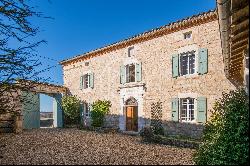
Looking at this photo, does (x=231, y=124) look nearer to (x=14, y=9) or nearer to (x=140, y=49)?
(x=14, y=9)

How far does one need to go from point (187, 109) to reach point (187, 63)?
95.1 inches

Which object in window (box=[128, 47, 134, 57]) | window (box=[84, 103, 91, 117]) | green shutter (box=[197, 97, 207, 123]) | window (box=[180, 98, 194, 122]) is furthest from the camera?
window (box=[84, 103, 91, 117])

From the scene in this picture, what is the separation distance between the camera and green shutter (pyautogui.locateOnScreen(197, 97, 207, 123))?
37.4 feet

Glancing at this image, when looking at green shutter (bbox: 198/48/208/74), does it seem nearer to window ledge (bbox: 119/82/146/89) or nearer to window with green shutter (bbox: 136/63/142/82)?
window ledge (bbox: 119/82/146/89)

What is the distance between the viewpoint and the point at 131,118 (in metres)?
15.7

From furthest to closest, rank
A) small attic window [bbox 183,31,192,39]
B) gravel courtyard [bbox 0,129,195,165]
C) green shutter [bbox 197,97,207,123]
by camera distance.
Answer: small attic window [bbox 183,31,192,39]
green shutter [bbox 197,97,207,123]
gravel courtyard [bbox 0,129,195,165]

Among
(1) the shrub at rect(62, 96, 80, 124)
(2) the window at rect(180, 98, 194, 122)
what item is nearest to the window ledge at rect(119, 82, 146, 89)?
(2) the window at rect(180, 98, 194, 122)

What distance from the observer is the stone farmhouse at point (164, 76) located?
11547 mm

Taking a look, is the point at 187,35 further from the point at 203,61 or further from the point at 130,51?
the point at 130,51

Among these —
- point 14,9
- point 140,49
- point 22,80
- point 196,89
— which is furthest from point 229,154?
point 140,49

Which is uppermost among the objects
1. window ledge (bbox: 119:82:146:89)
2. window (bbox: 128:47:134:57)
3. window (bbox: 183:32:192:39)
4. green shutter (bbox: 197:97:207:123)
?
window (bbox: 183:32:192:39)

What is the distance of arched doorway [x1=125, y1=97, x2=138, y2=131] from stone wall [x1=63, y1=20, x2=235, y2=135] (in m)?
0.53

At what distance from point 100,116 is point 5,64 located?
13268 mm

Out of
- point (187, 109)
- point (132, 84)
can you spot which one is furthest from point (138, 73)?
A: point (187, 109)
